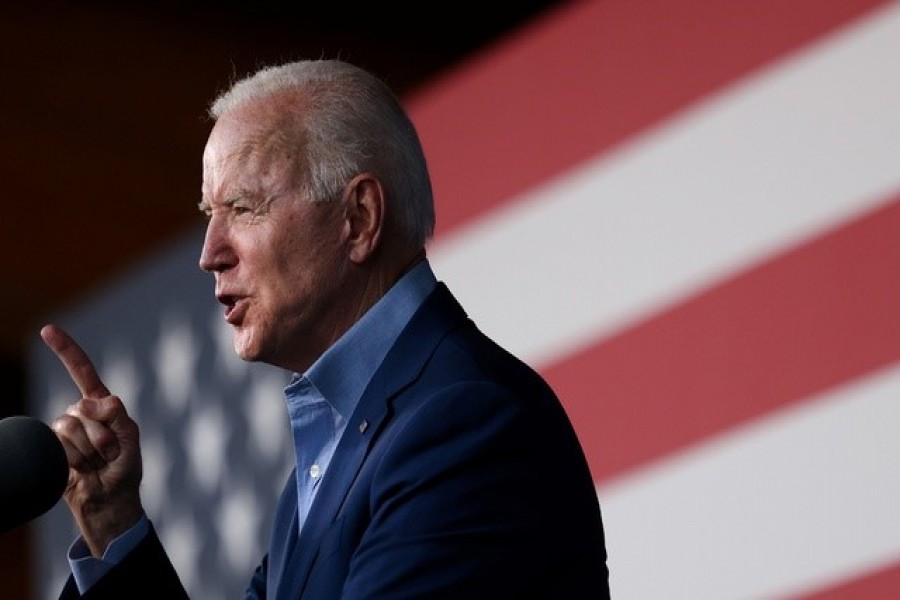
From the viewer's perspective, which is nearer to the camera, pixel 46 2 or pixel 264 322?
pixel 264 322

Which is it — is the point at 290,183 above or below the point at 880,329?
below

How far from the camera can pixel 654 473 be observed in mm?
2482

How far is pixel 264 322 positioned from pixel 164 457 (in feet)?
6.76

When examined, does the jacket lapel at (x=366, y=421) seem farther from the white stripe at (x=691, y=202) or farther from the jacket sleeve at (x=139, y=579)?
the white stripe at (x=691, y=202)

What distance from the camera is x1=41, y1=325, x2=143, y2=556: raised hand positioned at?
1421mm

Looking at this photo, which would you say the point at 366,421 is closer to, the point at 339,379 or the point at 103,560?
the point at 339,379

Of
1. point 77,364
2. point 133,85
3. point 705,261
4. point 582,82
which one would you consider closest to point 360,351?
point 77,364

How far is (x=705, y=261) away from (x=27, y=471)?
4.64 feet

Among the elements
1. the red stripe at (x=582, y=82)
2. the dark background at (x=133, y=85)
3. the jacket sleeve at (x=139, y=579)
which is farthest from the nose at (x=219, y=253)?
the dark background at (x=133, y=85)

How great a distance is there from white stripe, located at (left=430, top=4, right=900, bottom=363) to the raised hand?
1157 mm

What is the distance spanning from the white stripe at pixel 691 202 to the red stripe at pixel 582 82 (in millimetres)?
28

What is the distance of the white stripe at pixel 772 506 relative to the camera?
Answer: 2.21 m

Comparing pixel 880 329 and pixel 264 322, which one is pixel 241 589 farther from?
pixel 264 322

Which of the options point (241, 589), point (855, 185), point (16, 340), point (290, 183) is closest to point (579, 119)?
point (855, 185)
